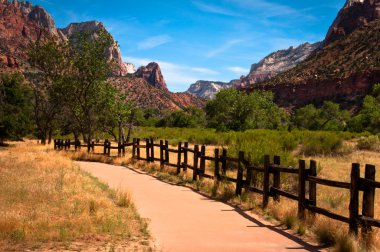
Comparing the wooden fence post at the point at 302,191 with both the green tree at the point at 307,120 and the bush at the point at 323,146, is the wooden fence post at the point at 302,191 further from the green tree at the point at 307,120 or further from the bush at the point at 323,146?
the green tree at the point at 307,120

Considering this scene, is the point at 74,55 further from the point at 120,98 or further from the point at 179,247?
the point at 179,247

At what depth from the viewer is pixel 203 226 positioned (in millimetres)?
9172

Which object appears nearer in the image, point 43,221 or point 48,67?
point 43,221

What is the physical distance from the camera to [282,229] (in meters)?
9.16

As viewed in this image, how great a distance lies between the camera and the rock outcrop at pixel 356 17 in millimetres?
154625

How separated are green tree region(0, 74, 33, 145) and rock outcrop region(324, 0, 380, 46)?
135677 millimetres

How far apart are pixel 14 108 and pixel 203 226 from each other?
3790 centimetres

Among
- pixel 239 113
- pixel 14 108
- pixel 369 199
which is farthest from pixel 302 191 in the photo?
pixel 239 113

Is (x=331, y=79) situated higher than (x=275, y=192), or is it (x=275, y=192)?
(x=331, y=79)

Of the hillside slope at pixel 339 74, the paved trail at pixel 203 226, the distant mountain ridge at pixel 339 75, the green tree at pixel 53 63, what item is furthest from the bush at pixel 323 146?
the distant mountain ridge at pixel 339 75

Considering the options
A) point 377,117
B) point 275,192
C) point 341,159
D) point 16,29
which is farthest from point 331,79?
point 16,29

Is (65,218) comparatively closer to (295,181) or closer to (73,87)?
(295,181)

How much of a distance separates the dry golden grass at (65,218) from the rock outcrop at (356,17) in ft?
520

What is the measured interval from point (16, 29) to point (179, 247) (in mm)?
187926
